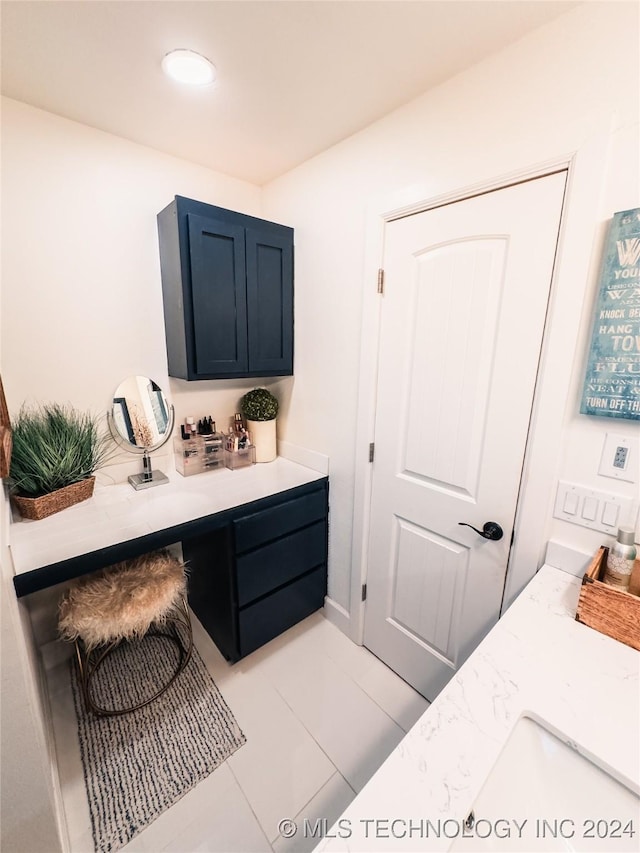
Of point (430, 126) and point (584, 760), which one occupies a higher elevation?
point (430, 126)

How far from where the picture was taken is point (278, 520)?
1.62 meters

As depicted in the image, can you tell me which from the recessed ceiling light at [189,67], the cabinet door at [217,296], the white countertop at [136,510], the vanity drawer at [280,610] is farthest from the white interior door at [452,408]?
the recessed ceiling light at [189,67]

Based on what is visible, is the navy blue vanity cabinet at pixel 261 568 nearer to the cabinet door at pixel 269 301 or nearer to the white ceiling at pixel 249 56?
the cabinet door at pixel 269 301

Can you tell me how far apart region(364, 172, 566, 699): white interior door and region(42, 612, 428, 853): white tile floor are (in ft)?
0.75

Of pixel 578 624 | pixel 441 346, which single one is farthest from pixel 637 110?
pixel 578 624

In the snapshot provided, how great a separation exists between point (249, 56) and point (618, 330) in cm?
135

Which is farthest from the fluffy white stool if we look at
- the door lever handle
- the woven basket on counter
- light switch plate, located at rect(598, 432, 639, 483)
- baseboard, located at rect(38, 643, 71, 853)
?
light switch plate, located at rect(598, 432, 639, 483)

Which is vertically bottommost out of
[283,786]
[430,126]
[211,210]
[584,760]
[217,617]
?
[283,786]

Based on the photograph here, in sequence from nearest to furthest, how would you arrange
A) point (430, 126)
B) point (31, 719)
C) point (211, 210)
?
point (31, 719) < point (430, 126) < point (211, 210)

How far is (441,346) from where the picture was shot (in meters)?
1.32

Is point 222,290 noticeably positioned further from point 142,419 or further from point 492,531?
point 492,531

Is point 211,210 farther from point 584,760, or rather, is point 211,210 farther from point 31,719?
point 584,760

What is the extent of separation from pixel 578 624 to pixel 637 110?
4.30 ft

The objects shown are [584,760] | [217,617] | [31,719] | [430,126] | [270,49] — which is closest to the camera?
[584,760]
